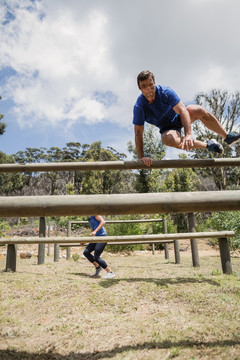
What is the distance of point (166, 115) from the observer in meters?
2.82

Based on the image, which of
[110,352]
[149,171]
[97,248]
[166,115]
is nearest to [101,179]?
[149,171]

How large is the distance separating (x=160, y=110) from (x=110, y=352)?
7.64ft

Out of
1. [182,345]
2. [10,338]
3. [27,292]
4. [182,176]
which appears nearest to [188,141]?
[182,345]

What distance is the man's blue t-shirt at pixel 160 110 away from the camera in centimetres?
264

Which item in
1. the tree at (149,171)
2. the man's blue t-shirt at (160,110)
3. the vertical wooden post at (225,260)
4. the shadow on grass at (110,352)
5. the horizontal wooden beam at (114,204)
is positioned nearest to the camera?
the horizontal wooden beam at (114,204)

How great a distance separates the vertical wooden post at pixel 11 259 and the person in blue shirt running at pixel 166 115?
2633 mm

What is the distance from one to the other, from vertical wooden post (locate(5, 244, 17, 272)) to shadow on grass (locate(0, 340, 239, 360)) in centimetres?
254

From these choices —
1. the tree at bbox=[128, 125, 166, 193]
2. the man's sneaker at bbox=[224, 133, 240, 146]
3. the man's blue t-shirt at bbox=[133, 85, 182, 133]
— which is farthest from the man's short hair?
the tree at bbox=[128, 125, 166, 193]

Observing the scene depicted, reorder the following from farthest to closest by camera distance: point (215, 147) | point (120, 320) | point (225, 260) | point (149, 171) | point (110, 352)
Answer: point (149, 171)
point (225, 260)
point (215, 147)
point (120, 320)
point (110, 352)

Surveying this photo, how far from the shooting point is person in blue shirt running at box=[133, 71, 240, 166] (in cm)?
254

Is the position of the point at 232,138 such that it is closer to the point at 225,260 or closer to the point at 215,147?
the point at 215,147

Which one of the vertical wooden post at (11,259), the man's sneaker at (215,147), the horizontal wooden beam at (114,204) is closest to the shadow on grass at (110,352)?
the horizontal wooden beam at (114,204)

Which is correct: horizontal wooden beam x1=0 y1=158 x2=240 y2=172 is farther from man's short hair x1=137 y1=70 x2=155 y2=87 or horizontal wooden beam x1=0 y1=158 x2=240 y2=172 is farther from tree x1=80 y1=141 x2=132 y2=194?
tree x1=80 y1=141 x2=132 y2=194

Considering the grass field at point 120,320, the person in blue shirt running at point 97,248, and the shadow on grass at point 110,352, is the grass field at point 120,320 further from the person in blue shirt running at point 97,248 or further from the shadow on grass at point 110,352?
the person in blue shirt running at point 97,248
